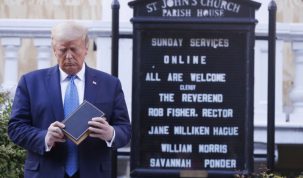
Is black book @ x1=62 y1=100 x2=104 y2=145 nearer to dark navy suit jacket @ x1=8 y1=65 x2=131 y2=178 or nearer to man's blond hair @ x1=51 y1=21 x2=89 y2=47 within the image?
dark navy suit jacket @ x1=8 y1=65 x2=131 y2=178

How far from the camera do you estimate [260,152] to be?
7.39 meters

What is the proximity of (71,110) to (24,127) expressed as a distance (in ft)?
0.87

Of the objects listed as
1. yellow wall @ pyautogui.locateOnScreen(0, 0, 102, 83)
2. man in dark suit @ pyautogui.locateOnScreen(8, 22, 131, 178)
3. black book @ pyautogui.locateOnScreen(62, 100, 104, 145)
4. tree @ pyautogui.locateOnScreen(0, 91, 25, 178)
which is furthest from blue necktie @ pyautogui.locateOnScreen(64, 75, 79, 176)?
yellow wall @ pyautogui.locateOnScreen(0, 0, 102, 83)

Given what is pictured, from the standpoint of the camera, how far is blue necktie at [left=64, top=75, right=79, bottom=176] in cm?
502

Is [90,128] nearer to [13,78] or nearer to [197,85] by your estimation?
[197,85]

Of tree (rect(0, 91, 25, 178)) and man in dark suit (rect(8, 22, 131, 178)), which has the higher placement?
man in dark suit (rect(8, 22, 131, 178))

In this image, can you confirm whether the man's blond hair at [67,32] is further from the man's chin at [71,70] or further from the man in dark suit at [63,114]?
the man's chin at [71,70]

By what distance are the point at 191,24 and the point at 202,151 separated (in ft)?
2.95

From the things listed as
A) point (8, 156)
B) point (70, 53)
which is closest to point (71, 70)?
point (70, 53)

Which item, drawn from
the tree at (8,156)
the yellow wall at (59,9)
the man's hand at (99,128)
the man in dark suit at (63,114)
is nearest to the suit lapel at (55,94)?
the man in dark suit at (63,114)

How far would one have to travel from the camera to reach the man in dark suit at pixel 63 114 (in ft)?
16.4

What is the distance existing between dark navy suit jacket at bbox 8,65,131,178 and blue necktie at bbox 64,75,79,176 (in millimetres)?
32

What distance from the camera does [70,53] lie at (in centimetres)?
501

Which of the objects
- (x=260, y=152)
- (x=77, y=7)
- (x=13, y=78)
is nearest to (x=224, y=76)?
(x=260, y=152)
